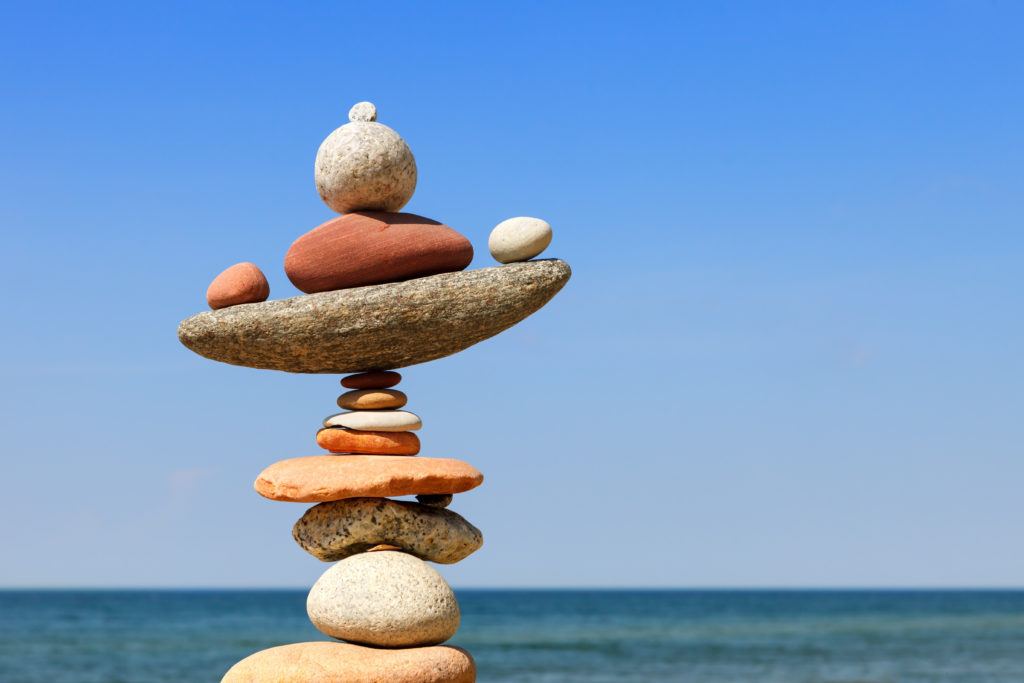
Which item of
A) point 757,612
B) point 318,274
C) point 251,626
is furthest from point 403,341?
point 757,612

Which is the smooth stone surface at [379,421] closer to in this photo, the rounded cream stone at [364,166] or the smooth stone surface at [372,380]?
the smooth stone surface at [372,380]

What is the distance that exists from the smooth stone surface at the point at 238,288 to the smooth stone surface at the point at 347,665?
2.81 meters

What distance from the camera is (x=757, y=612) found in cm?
6600

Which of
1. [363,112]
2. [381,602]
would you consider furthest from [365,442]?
[363,112]

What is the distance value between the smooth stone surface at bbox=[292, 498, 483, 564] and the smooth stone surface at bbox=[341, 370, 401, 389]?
97cm

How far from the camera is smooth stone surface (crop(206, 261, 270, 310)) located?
938 centimetres

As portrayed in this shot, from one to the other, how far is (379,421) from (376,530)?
879mm

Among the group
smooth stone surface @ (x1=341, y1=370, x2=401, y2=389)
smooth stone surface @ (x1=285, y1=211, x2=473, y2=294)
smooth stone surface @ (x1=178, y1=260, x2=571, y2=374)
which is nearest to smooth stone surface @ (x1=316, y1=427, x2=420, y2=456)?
smooth stone surface @ (x1=341, y1=370, x2=401, y2=389)

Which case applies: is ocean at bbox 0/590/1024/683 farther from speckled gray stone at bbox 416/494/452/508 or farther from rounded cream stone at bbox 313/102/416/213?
rounded cream stone at bbox 313/102/416/213

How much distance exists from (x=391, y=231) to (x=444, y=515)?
238cm

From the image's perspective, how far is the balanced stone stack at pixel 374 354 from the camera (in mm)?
8961

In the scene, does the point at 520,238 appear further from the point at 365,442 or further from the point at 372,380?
the point at 365,442

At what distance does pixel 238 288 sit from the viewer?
9.38 meters

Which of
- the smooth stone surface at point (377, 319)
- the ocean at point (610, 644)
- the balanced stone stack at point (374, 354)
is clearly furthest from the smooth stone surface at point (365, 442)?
the ocean at point (610, 644)
